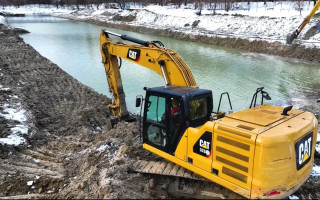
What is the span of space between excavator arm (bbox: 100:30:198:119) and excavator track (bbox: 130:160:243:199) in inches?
69.7

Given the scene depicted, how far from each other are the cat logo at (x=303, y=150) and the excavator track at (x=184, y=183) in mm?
1050

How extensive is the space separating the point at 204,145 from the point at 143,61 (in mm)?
3098

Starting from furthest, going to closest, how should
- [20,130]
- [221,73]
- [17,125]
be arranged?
[221,73]
[17,125]
[20,130]

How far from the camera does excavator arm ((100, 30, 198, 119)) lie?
6047mm

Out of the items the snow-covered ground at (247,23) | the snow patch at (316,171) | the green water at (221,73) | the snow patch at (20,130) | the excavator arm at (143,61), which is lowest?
the snow patch at (316,171)

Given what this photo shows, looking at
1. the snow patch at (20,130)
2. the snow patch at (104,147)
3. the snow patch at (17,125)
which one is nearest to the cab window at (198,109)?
the snow patch at (104,147)

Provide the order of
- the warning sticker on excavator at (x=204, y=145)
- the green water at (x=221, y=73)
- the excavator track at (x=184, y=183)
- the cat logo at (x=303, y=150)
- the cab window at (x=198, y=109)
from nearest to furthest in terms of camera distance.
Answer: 1. the cat logo at (x=303, y=150)
2. the warning sticker on excavator at (x=204, y=145)
3. the excavator track at (x=184, y=183)
4. the cab window at (x=198, y=109)
5. the green water at (x=221, y=73)

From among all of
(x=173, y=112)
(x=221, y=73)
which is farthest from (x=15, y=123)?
(x=221, y=73)

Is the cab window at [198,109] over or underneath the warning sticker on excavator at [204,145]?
over

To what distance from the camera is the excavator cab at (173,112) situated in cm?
466

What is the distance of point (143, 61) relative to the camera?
680cm

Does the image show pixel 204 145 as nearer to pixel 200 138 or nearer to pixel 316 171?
pixel 200 138

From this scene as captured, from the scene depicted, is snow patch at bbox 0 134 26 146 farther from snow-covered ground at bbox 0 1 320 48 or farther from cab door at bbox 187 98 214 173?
snow-covered ground at bbox 0 1 320 48

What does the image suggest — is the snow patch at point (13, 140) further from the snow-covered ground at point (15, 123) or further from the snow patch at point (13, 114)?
the snow patch at point (13, 114)
